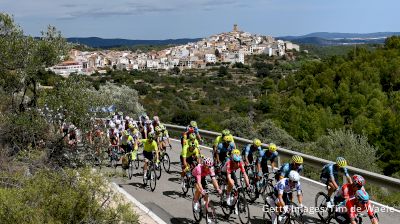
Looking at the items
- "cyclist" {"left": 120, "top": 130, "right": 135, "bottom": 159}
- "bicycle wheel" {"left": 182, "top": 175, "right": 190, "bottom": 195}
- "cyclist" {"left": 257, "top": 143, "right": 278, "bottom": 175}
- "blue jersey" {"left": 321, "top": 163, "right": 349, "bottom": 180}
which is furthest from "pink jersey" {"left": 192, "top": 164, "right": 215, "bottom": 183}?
"cyclist" {"left": 120, "top": 130, "right": 135, "bottom": 159}

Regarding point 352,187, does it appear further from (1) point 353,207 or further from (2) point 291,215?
(2) point 291,215

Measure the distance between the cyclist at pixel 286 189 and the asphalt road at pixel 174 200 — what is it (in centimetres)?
110

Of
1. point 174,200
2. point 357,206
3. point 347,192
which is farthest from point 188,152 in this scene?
point 357,206

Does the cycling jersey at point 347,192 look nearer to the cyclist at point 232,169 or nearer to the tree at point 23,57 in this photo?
the cyclist at point 232,169

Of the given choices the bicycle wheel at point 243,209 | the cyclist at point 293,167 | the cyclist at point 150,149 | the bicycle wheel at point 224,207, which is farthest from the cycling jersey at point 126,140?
the cyclist at point 293,167

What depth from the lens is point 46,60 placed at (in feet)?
52.3

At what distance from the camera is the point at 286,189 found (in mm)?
9367

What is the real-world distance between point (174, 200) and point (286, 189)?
4.21 meters

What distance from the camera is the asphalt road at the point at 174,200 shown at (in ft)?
34.6

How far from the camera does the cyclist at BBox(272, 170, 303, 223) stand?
920 cm

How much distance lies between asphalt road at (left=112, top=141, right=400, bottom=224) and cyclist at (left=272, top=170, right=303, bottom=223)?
1.10 m

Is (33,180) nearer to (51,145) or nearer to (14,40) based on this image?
→ (51,145)

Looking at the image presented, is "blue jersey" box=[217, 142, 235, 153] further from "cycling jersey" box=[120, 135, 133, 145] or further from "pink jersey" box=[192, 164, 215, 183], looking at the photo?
"cycling jersey" box=[120, 135, 133, 145]

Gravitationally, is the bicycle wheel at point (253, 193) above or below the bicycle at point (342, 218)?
below
